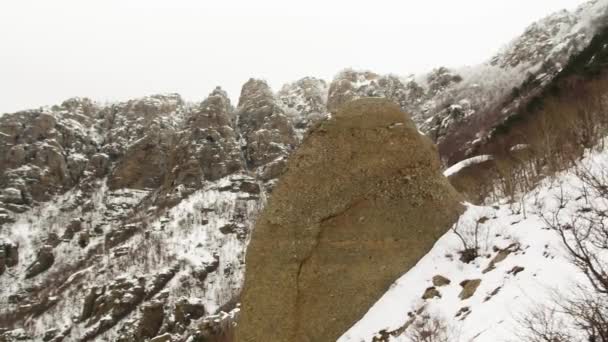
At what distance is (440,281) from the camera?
43.2 feet

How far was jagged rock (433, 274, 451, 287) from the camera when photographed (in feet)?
42.9

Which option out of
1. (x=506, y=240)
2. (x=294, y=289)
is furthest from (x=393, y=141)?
(x=294, y=289)

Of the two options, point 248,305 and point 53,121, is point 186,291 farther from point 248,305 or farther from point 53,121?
point 53,121

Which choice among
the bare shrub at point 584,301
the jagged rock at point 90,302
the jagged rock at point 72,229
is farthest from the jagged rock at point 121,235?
the bare shrub at point 584,301

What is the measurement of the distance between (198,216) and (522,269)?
95176 mm

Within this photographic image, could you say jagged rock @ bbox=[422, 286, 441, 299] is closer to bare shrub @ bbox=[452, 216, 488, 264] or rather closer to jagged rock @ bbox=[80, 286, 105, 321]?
bare shrub @ bbox=[452, 216, 488, 264]

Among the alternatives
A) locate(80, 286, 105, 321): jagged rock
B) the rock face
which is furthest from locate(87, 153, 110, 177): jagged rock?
the rock face

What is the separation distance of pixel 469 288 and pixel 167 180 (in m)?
112

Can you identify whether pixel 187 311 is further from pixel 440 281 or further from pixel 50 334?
pixel 440 281

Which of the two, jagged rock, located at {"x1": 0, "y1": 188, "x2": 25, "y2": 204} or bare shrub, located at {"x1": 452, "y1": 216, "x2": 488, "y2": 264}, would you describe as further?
jagged rock, located at {"x1": 0, "y1": 188, "x2": 25, "y2": 204}

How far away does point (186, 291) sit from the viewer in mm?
79750

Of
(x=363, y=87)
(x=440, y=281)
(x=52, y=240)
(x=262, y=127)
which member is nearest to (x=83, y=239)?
(x=52, y=240)

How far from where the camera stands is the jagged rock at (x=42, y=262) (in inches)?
4289

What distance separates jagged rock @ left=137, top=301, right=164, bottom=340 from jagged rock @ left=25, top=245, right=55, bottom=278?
47266 mm
